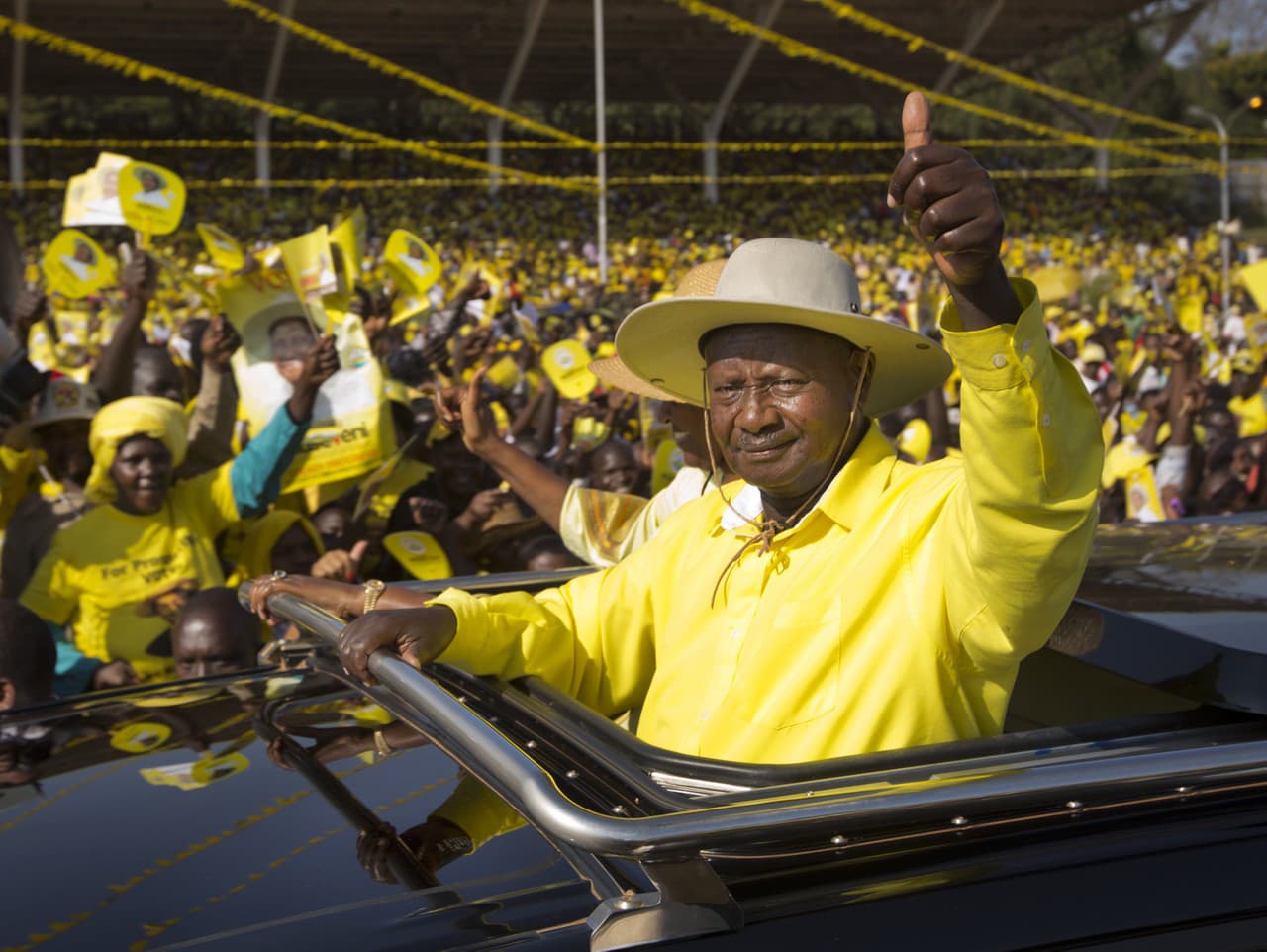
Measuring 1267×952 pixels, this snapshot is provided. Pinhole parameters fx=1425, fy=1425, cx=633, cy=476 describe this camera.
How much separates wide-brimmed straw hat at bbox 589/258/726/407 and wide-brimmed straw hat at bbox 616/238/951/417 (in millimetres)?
405

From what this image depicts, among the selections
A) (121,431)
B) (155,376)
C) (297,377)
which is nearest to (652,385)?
(121,431)

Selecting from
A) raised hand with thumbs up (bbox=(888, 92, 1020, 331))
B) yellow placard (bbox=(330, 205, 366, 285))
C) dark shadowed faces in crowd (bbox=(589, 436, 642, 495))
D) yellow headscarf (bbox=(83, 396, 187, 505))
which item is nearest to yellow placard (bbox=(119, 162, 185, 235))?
yellow placard (bbox=(330, 205, 366, 285))

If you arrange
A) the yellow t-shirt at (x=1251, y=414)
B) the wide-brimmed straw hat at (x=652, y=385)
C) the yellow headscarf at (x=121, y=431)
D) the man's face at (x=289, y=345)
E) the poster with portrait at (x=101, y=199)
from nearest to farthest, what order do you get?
the wide-brimmed straw hat at (x=652, y=385) → the yellow headscarf at (x=121, y=431) → the man's face at (x=289, y=345) → the poster with portrait at (x=101, y=199) → the yellow t-shirt at (x=1251, y=414)

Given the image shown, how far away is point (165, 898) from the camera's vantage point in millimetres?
1706

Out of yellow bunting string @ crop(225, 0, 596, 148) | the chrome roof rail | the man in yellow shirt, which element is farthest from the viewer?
yellow bunting string @ crop(225, 0, 596, 148)

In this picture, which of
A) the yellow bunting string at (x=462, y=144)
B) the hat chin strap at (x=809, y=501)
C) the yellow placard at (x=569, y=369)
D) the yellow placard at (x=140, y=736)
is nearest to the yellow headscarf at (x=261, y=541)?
the yellow placard at (x=569, y=369)

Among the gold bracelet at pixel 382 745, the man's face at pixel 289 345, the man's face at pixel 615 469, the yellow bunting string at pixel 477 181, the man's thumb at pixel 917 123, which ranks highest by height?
the yellow bunting string at pixel 477 181

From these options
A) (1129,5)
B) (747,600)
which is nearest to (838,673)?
(747,600)

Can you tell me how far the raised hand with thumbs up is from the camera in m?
1.53

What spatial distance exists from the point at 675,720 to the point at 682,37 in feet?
85.0

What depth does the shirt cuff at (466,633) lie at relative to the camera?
2.21 m

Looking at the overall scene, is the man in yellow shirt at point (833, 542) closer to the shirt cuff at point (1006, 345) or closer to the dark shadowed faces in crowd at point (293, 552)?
the shirt cuff at point (1006, 345)

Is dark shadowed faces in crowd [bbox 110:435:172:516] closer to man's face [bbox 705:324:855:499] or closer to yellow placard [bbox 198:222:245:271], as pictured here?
yellow placard [bbox 198:222:245:271]

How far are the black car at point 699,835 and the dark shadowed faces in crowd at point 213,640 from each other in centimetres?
156
